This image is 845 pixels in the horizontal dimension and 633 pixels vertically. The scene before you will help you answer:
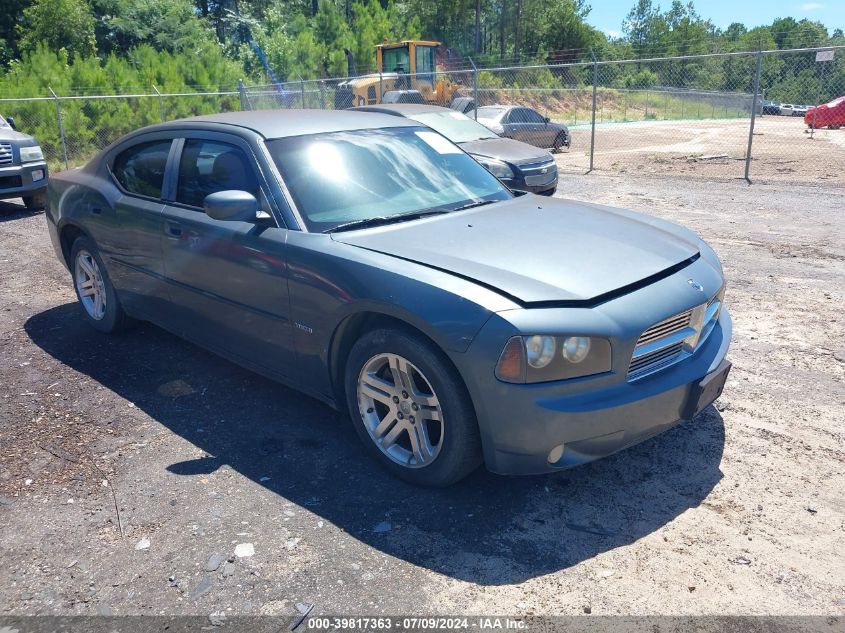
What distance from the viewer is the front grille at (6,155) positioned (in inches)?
429

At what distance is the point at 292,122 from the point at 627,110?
36.1 metres

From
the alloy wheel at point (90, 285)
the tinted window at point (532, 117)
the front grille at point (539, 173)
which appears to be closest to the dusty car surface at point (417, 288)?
the alloy wheel at point (90, 285)

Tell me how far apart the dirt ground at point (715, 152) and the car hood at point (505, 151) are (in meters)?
4.29

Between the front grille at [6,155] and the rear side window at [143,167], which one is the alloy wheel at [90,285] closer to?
the rear side window at [143,167]

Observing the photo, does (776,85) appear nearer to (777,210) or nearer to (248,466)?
(777,210)

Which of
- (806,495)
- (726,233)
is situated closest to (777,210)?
(726,233)

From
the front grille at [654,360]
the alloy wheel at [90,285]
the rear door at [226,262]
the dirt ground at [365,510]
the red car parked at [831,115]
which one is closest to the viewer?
the dirt ground at [365,510]

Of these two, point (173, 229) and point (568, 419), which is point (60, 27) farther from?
point (568, 419)

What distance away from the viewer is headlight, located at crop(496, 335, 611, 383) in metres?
2.85

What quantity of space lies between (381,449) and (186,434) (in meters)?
1.24

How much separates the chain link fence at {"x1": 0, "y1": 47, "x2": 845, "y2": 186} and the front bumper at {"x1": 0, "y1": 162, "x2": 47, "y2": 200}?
460cm

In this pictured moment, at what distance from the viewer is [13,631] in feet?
8.45

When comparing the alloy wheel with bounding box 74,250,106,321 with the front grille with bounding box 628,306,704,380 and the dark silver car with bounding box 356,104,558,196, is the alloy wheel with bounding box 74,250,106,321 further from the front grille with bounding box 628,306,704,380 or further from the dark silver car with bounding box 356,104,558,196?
the dark silver car with bounding box 356,104,558,196

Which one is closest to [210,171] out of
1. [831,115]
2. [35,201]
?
[35,201]
